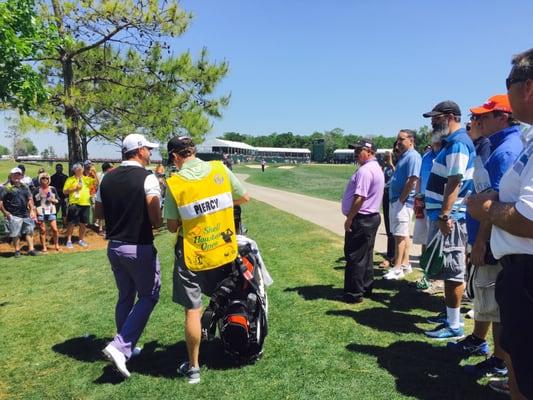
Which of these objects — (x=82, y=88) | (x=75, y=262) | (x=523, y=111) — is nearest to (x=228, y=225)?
(x=523, y=111)

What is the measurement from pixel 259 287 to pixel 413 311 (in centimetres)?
220

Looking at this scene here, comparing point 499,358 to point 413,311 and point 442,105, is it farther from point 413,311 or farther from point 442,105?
point 442,105

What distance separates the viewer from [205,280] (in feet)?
13.1

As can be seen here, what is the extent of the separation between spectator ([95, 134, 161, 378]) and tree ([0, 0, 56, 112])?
3398 millimetres

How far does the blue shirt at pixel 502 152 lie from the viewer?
330cm

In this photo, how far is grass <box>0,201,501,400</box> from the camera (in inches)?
144

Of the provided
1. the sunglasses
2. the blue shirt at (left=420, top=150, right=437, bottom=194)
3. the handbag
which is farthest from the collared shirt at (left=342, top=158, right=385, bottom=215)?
the sunglasses

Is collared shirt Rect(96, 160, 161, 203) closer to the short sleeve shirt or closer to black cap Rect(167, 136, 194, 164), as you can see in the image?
black cap Rect(167, 136, 194, 164)

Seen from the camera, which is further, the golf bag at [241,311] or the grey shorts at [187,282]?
the golf bag at [241,311]

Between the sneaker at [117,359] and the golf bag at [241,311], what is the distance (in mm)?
754

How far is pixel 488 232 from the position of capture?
321 cm

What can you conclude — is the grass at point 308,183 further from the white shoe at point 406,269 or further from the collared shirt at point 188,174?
the collared shirt at point 188,174

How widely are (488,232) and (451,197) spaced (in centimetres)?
112

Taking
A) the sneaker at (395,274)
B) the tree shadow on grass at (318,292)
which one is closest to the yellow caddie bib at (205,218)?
the tree shadow on grass at (318,292)
